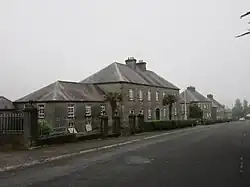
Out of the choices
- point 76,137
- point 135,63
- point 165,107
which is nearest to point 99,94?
point 135,63

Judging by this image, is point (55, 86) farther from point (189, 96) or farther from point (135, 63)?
point (189, 96)

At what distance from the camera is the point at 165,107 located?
67938 millimetres

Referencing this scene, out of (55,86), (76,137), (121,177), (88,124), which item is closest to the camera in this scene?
(121,177)

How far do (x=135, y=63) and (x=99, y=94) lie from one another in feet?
41.5

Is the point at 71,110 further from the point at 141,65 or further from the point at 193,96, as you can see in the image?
the point at 193,96

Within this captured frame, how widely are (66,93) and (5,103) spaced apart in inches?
330

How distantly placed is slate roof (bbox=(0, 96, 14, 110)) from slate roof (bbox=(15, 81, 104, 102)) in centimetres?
128

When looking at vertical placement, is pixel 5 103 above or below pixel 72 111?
above

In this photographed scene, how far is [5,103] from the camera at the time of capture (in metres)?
48.1

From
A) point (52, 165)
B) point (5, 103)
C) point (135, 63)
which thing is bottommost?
point (52, 165)

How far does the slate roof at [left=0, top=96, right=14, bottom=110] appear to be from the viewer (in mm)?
46688

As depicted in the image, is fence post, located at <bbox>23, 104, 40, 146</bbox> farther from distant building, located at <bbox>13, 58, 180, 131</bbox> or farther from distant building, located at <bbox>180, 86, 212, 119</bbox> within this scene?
distant building, located at <bbox>180, 86, 212, 119</bbox>

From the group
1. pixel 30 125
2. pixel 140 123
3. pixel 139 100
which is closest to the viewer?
pixel 30 125

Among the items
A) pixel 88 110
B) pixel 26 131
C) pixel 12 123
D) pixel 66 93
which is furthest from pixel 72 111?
pixel 26 131
